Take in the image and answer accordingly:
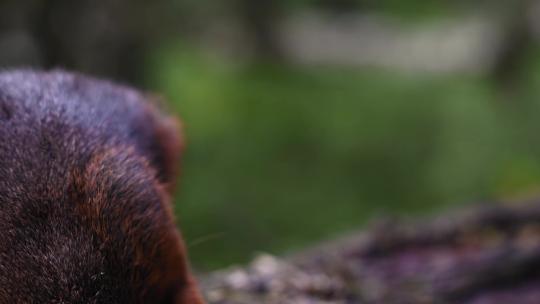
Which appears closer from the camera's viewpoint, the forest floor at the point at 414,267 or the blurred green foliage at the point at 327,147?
the forest floor at the point at 414,267

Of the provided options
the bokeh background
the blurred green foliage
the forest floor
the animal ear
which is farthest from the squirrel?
the blurred green foliage

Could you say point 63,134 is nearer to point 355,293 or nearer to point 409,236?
point 355,293

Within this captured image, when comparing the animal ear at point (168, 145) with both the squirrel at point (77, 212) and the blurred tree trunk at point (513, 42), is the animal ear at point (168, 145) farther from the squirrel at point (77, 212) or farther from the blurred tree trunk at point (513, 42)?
the blurred tree trunk at point (513, 42)

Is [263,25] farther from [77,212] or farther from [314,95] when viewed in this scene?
[77,212]

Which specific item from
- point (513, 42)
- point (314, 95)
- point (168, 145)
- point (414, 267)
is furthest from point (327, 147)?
point (168, 145)

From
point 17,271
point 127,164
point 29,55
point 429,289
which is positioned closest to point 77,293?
point 17,271

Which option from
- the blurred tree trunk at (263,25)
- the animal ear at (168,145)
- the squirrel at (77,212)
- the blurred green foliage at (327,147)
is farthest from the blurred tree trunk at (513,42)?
the squirrel at (77,212)

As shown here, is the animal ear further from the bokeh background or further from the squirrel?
the bokeh background

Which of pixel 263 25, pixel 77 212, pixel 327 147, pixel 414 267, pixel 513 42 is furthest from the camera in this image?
pixel 263 25
